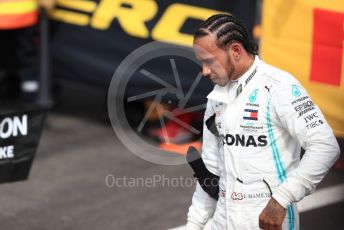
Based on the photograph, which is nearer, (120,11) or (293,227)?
(293,227)

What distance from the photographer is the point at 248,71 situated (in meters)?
3.72

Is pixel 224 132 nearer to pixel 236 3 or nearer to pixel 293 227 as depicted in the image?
pixel 293 227

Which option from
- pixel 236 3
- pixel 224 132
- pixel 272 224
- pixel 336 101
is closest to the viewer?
pixel 272 224

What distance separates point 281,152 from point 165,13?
162 inches

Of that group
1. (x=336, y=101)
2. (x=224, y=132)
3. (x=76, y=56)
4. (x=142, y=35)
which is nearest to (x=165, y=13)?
(x=142, y=35)

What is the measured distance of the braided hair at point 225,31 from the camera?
144 inches

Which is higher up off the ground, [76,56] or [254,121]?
[254,121]

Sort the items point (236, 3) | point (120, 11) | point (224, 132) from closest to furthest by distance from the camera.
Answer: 1. point (224, 132)
2. point (236, 3)
3. point (120, 11)
